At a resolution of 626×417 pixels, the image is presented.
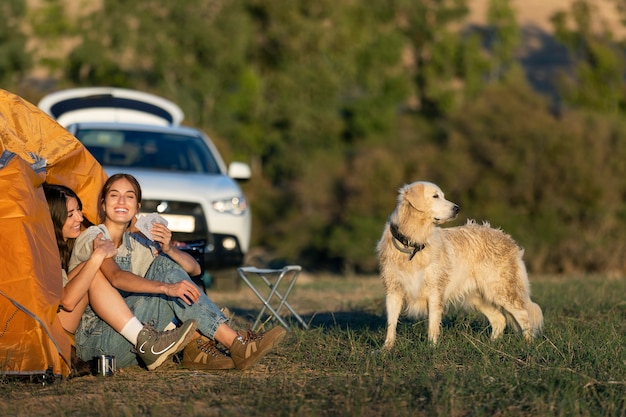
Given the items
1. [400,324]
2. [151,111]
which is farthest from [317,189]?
[400,324]

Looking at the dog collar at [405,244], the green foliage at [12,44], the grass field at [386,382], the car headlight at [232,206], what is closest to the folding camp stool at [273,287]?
the grass field at [386,382]

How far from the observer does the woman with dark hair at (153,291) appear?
654 centimetres

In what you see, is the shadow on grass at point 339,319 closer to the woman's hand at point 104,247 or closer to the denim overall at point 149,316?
the denim overall at point 149,316

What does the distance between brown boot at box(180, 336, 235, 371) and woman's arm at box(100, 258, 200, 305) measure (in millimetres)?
481

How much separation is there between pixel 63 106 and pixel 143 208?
2546 mm

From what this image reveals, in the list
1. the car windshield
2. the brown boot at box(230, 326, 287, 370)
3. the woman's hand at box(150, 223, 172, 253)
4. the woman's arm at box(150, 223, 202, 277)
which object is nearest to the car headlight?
the car windshield

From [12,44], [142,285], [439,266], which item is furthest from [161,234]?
[12,44]

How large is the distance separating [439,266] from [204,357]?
7.01 ft

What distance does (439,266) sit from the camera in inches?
314

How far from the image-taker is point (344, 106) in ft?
137

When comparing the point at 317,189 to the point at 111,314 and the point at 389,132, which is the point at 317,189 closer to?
the point at 389,132

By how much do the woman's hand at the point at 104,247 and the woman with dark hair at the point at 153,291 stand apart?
0.07 metres

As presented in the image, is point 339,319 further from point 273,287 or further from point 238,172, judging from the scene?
point 238,172

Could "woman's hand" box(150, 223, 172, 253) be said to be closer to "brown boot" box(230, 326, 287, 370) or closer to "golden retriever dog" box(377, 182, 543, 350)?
"brown boot" box(230, 326, 287, 370)
